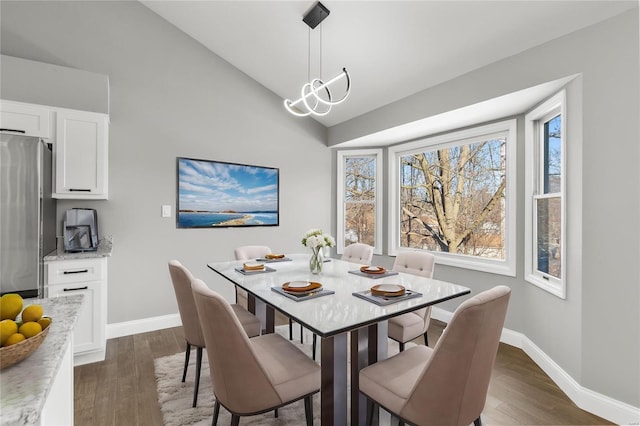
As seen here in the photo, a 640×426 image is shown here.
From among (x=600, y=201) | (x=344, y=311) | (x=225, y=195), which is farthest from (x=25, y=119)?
(x=600, y=201)

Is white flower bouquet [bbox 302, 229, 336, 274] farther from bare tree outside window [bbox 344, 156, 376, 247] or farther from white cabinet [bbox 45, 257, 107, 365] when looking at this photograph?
bare tree outside window [bbox 344, 156, 376, 247]

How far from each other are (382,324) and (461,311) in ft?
2.20

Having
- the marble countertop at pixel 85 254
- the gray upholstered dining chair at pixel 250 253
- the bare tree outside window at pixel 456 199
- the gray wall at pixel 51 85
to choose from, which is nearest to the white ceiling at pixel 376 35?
the bare tree outside window at pixel 456 199

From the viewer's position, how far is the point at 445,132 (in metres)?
3.61

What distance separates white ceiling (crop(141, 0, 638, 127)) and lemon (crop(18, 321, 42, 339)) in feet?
9.12

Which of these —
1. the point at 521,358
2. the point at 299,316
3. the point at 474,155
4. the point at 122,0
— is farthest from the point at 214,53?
the point at 521,358

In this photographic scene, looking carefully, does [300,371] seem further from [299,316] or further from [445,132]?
[445,132]

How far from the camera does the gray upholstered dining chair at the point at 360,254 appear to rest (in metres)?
3.11

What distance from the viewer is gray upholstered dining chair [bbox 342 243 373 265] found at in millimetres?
3111

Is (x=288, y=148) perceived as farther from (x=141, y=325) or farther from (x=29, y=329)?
(x=29, y=329)

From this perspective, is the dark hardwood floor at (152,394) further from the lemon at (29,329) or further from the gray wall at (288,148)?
the lemon at (29,329)

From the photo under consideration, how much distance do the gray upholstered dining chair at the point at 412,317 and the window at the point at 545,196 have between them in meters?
0.98

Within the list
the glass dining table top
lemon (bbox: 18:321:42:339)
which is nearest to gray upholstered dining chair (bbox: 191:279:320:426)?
the glass dining table top

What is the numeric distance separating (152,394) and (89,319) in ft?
3.15
